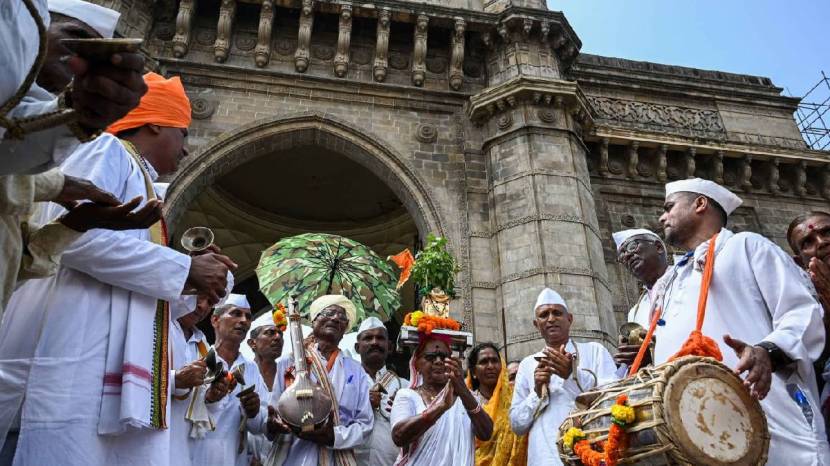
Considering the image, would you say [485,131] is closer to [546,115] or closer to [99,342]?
[546,115]

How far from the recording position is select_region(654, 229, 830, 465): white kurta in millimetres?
2195

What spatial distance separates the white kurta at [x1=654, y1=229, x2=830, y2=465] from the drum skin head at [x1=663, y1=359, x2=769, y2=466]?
224mm

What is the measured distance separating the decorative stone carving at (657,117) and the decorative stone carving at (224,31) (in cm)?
728

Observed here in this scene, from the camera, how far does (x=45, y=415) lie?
183 centimetres

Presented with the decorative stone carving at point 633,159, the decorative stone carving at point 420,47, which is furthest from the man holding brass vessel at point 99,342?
the decorative stone carving at point 633,159

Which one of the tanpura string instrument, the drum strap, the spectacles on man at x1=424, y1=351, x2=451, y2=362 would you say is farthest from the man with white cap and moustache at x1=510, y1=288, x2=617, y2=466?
the tanpura string instrument

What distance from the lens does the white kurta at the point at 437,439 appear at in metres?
3.53

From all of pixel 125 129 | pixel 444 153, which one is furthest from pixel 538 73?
pixel 125 129

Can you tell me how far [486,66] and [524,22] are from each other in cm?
105

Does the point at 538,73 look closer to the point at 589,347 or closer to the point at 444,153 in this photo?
the point at 444,153

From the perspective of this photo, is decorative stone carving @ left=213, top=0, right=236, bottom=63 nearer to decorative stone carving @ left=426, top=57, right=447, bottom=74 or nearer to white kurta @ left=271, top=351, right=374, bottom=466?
decorative stone carving @ left=426, top=57, right=447, bottom=74

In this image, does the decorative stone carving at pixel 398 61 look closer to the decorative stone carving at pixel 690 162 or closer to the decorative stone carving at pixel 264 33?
the decorative stone carving at pixel 264 33

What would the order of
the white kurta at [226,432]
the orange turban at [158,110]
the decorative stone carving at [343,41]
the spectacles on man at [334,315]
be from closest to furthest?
1. the orange turban at [158,110]
2. the white kurta at [226,432]
3. the spectacles on man at [334,315]
4. the decorative stone carving at [343,41]

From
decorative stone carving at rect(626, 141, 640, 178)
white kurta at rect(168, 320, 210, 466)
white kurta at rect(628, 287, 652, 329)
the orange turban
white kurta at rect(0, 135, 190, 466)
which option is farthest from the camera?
decorative stone carving at rect(626, 141, 640, 178)
